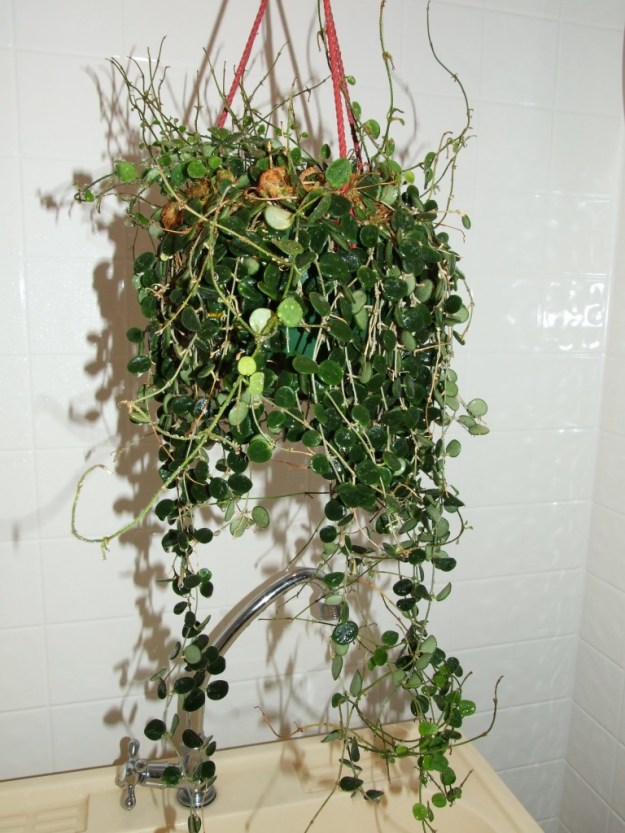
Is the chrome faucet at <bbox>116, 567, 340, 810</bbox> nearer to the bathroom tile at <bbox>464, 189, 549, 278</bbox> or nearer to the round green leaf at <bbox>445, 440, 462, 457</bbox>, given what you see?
the round green leaf at <bbox>445, 440, 462, 457</bbox>

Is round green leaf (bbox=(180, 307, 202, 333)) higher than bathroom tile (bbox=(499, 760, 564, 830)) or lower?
higher

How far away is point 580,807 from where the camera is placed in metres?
1.33

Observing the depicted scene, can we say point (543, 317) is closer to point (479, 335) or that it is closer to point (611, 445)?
point (479, 335)

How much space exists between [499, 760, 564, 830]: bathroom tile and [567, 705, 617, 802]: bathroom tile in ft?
0.15

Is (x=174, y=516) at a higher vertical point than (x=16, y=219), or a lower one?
lower

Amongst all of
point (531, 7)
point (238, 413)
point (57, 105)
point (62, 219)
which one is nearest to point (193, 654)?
point (238, 413)

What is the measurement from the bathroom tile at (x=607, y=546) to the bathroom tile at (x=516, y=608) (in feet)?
0.17

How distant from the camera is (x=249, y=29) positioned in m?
0.98

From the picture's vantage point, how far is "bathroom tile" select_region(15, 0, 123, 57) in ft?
2.97

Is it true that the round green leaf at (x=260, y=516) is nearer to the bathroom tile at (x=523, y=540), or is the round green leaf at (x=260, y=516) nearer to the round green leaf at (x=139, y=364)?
the round green leaf at (x=139, y=364)

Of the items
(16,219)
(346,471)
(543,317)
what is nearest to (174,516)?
(346,471)

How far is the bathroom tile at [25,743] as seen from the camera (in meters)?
1.05

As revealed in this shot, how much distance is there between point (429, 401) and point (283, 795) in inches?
26.5

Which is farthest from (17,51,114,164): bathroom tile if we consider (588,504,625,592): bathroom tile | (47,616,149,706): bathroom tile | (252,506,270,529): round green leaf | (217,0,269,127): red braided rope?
(588,504,625,592): bathroom tile
